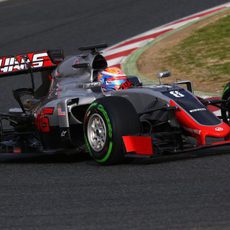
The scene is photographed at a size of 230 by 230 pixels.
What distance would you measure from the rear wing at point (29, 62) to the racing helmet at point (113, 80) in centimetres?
98

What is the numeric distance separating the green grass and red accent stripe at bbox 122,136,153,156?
4930 millimetres

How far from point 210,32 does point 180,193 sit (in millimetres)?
9070

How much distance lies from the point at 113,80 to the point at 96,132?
0.77 meters

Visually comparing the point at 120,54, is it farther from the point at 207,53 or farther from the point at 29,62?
the point at 29,62

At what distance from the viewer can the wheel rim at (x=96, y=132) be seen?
8.59m

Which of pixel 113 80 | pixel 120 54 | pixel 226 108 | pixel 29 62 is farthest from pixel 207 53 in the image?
pixel 113 80

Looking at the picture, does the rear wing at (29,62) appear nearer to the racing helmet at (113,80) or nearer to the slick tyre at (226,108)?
Result: the racing helmet at (113,80)

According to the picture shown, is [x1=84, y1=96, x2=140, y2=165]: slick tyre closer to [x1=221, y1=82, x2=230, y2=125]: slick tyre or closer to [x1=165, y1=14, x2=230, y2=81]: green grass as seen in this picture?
[x1=221, y1=82, x2=230, y2=125]: slick tyre

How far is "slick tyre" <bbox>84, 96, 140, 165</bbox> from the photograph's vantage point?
27.6 feet

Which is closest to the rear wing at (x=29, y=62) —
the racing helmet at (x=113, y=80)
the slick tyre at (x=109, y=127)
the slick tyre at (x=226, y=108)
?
the racing helmet at (x=113, y=80)

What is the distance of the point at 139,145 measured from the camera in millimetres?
8391

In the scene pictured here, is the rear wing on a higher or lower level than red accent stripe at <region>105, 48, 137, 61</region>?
Answer: higher

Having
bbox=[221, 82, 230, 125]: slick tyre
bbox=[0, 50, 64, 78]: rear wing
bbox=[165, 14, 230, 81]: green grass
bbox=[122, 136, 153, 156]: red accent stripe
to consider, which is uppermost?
bbox=[0, 50, 64, 78]: rear wing

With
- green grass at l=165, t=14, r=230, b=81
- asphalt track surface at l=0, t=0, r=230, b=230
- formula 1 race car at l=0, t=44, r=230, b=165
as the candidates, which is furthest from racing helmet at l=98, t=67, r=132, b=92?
green grass at l=165, t=14, r=230, b=81
